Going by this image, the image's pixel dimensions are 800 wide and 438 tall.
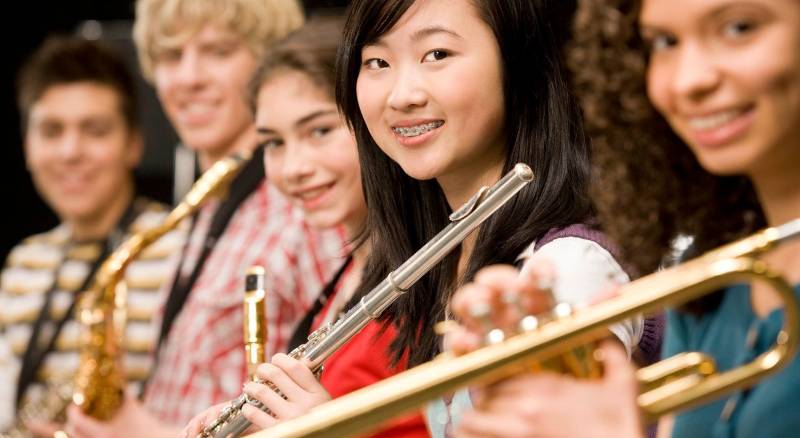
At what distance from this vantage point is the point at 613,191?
1.31 m

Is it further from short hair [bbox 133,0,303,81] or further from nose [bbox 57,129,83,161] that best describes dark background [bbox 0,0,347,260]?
short hair [bbox 133,0,303,81]

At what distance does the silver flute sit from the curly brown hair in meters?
0.18

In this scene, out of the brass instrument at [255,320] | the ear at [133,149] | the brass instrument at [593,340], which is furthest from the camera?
the ear at [133,149]

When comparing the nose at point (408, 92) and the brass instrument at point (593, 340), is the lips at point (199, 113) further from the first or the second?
the brass instrument at point (593, 340)

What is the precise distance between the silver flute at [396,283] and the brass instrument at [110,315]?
3.55 ft

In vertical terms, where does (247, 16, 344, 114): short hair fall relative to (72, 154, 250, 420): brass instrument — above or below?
above

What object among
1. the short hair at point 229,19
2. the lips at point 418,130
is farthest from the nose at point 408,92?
the short hair at point 229,19

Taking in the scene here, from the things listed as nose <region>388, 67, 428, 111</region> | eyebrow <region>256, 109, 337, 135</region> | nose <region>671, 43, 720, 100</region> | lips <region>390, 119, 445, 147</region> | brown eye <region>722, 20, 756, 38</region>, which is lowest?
nose <region>671, 43, 720, 100</region>

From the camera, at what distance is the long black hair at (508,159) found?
1736 millimetres

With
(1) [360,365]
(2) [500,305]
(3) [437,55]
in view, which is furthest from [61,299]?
(2) [500,305]

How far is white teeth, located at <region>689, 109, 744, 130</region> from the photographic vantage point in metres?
1.15

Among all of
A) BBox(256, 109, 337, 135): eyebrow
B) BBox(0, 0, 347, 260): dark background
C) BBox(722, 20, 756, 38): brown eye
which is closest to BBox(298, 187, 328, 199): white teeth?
BBox(256, 109, 337, 135): eyebrow

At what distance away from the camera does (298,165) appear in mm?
2363

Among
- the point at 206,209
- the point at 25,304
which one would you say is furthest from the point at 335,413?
the point at 25,304
